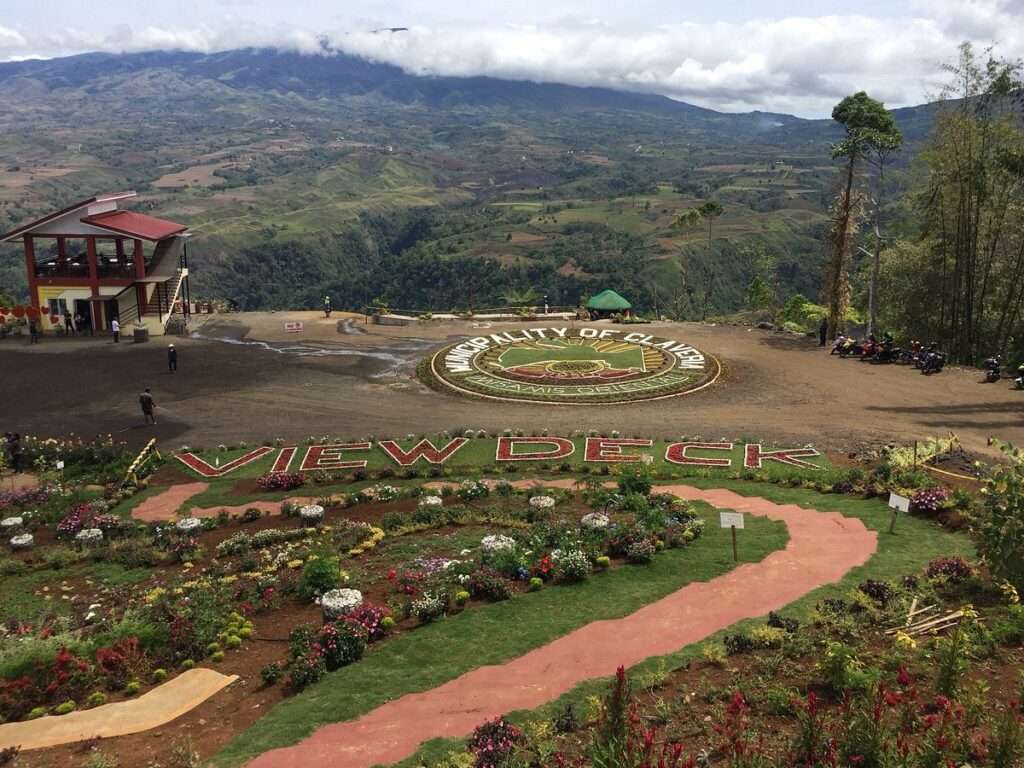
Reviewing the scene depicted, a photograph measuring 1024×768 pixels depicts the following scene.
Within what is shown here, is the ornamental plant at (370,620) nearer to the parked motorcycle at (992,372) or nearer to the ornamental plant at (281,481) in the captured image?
the ornamental plant at (281,481)

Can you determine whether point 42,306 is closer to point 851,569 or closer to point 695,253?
point 851,569

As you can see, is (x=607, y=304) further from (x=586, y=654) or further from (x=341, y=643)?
(x=341, y=643)

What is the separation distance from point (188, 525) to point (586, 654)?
544 inches

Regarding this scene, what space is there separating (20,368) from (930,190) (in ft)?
171

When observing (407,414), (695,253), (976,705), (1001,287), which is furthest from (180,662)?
(695,253)

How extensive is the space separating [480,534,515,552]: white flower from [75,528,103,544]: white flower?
454 inches

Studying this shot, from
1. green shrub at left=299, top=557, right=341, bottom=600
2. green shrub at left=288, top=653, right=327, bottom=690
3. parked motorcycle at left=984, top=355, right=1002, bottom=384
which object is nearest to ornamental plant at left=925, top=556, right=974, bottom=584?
green shrub at left=288, top=653, right=327, bottom=690

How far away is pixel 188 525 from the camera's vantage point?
76.4ft

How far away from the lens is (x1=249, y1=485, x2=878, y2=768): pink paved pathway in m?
12.3

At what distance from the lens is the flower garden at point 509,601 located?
11867mm

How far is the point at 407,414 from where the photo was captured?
A: 34281 mm

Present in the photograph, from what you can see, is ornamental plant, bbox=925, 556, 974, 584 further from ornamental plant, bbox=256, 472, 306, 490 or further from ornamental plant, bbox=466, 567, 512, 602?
ornamental plant, bbox=256, 472, 306, 490

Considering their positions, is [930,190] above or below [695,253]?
above

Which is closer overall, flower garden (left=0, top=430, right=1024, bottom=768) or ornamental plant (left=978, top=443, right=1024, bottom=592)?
flower garden (left=0, top=430, right=1024, bottom=768)
